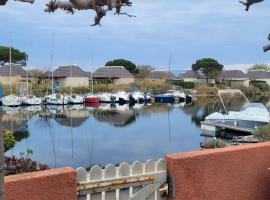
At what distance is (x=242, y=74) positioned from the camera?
3735 inches

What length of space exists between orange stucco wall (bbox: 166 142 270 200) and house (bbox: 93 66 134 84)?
72.4 m

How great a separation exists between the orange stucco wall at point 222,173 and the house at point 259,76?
9261cm

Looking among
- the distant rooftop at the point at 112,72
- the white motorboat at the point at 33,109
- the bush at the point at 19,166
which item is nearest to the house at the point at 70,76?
the distant rooftop at the point at 112,72

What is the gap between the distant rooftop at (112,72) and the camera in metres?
79.1

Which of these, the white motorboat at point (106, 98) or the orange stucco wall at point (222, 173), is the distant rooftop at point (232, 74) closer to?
the white motorboat at point (106, 98)

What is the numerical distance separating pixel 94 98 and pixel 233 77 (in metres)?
41.6

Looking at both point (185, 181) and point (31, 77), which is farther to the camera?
point (31, 77)

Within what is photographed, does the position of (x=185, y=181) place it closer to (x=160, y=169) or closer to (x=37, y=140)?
(x=160, y=169)

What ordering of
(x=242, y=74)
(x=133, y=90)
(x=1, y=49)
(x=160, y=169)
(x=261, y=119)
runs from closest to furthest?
1. (x=160, y=169)
2. (x=261, y=119)
3. (x=133, y=90)
4. (x=1, y=49)
5. (x=242, y=74)

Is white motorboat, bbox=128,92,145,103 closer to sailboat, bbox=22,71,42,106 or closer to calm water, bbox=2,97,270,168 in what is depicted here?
sailboat, bbox=22,71,42,106

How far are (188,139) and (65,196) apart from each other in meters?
24.1

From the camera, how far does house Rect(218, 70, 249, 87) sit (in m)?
92.9

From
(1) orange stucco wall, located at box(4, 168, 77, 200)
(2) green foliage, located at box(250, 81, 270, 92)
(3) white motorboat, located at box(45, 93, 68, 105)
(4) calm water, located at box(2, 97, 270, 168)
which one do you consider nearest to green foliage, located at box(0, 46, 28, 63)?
(3) white motorboat, located at box(45, 93, 68, 105)

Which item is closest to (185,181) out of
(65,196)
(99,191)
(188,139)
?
(99,191)
